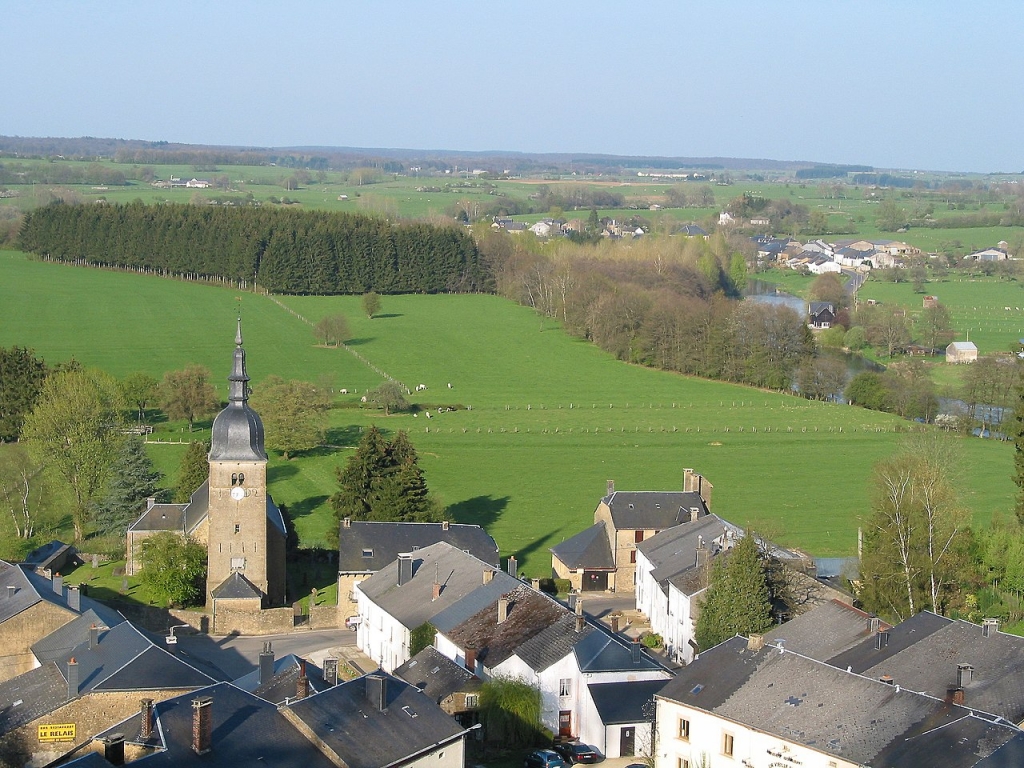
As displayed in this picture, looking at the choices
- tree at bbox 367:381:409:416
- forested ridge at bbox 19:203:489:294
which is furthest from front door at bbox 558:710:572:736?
forested ridge at bbox 19:203:489:294

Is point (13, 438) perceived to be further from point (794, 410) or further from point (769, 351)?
point (769, 351)

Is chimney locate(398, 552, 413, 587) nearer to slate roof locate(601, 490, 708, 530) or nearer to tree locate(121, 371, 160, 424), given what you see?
slate roof locate(601, 490, 708, 530)

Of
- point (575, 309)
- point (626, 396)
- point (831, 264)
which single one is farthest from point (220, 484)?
point (831, 264)

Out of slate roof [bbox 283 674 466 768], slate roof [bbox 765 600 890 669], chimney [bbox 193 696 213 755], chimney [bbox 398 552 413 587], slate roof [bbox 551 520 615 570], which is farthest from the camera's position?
slate roof [bbox 551 520 615 570]

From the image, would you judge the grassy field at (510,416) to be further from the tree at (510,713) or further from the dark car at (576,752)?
the dark car at (576,752)

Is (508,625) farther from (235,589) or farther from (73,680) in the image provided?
(235,589)

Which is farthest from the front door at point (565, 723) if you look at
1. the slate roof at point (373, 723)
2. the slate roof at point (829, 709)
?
the slate roof at point (373, 723)
